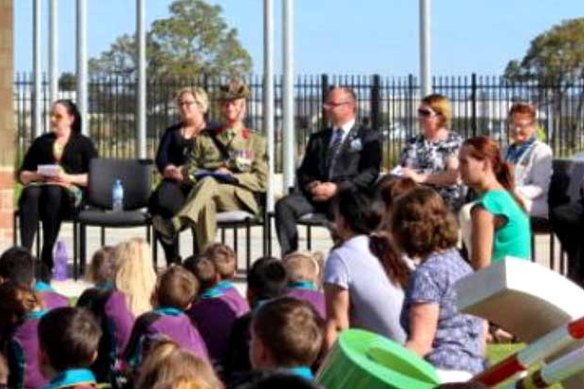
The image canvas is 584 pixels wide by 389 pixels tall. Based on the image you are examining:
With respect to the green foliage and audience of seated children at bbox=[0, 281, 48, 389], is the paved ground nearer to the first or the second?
audience of seated children at bbox=[0, 281, 48, 389]

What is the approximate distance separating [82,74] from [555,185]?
1047 cm

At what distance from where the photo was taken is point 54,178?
50.8ft

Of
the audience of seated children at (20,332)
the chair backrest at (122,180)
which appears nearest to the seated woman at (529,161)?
the chair backrest at (122,180)

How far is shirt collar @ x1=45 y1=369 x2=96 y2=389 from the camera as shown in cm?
671

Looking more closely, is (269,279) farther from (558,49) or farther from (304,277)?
(558,49)

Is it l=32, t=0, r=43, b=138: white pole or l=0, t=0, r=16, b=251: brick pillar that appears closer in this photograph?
l=0, t=0, r=16, b=251: brick pillar

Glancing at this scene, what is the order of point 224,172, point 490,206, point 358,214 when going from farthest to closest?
point 224,172 < point 490,206 < point 358,214

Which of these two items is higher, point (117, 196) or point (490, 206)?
point (490, 206)

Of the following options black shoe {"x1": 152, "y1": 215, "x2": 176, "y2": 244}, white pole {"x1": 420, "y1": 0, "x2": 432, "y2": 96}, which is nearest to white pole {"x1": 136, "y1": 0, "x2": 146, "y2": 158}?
white pole {"x1": 420, "y1": 0, "x2": 432, "y2": 96}

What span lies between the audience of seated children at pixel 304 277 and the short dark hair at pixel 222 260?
37 centimetres

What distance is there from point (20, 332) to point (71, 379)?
1.72 meters

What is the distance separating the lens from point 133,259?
966 centimetres

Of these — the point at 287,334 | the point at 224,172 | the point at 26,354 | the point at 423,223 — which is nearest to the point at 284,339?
the point at 287,334

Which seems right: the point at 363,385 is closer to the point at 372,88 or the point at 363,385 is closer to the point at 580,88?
the point at 372,88
